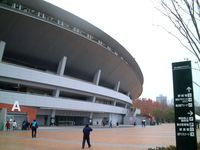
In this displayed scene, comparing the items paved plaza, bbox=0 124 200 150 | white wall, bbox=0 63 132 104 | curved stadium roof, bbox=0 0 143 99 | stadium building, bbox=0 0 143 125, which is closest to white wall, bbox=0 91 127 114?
stadium building, bbox=0 0 143 125

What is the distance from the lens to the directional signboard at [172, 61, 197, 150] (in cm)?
905

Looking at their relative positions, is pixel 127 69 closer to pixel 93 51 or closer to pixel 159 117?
pixel 93 51

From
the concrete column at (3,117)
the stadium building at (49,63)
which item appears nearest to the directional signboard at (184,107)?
the concrete column at (3,117)

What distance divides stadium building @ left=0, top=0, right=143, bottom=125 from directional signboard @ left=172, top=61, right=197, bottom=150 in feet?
87.4

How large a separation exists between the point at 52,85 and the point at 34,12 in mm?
11514

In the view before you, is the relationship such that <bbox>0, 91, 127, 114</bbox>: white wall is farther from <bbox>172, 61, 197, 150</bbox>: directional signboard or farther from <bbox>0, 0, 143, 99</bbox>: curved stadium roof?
<bbox>172, 61, 197, 150</bbox>: directional signboard

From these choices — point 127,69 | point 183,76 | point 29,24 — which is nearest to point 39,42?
point 29,24

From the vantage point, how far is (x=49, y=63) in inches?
1831

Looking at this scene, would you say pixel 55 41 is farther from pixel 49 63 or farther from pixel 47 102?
pixel 47 102

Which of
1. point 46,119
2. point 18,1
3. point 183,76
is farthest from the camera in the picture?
point 46,119

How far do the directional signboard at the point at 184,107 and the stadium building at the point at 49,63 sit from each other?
2663 cm

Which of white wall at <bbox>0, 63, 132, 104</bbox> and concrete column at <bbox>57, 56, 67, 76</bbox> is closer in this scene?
white wall at <bbox>0, 63, 132, 104</bbox>

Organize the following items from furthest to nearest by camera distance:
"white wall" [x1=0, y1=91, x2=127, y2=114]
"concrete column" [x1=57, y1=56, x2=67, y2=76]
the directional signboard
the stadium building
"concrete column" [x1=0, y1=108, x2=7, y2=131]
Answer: "concrete column" [x1=57, y1=56, x2=67, y2=76] → "white wall" [x1=0, y1=91, x2=127, y2=114] → the stadium building → "concrete column" [x1=0, y1=108, x2=7, y2=131] → the directional signboard

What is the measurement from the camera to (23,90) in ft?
142
